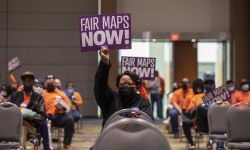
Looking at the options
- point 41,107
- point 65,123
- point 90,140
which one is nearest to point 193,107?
point 65,123

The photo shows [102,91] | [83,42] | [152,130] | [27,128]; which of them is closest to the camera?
[152,130]

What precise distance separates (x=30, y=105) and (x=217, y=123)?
326 cm

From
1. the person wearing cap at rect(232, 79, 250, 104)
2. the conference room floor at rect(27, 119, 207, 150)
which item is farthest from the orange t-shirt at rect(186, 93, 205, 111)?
the person wearing cap at rect(232, 79, 250, 104)

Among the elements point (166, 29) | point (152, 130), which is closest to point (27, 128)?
point (152, 130)

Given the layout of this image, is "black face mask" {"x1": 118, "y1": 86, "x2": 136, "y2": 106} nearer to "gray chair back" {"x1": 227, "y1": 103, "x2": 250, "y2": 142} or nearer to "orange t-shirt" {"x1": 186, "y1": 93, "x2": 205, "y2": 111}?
"gray chair back" {"x1": 227, "y1": 103, "x2": 250, "y2": 142}

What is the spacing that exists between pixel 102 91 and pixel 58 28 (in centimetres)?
1739

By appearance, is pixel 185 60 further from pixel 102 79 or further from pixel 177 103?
pixel 102 79

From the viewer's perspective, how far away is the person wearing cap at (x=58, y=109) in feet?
42.6

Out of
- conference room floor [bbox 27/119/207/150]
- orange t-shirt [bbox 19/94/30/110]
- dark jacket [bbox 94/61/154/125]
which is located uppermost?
dark jacket [bbox 94/61/154/125]

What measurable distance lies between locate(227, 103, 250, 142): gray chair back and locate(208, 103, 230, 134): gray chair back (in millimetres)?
1589

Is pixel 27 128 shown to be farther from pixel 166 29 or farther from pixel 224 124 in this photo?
pixel 166 29

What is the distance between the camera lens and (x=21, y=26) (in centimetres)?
2355

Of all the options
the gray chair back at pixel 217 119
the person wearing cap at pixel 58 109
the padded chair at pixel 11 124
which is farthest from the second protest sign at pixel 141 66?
the padded chair at pixel 11 124

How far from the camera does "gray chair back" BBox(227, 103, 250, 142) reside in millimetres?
8945
